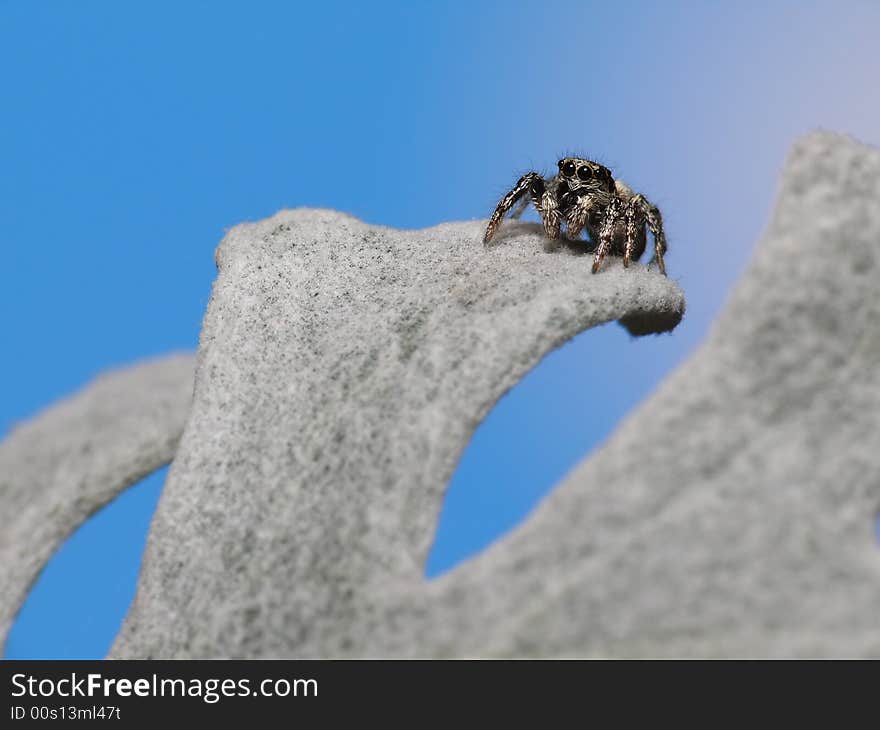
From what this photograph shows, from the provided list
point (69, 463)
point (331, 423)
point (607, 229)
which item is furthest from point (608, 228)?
point (69, 463)

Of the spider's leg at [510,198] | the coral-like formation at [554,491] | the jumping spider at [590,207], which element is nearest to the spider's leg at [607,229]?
the jumping spider at [590,207]

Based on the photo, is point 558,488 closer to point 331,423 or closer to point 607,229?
point 331,423

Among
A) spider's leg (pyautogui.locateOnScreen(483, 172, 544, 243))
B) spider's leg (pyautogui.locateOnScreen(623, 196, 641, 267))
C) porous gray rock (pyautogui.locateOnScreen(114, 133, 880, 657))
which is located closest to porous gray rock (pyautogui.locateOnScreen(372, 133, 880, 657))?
porous gray rock (pyautogui.locateOnScreen(114, 133, 880, 657))

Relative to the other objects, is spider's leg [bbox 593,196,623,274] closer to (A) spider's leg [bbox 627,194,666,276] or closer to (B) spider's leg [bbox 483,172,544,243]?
(A) spider's leg [bbox 627,194,666,276]
